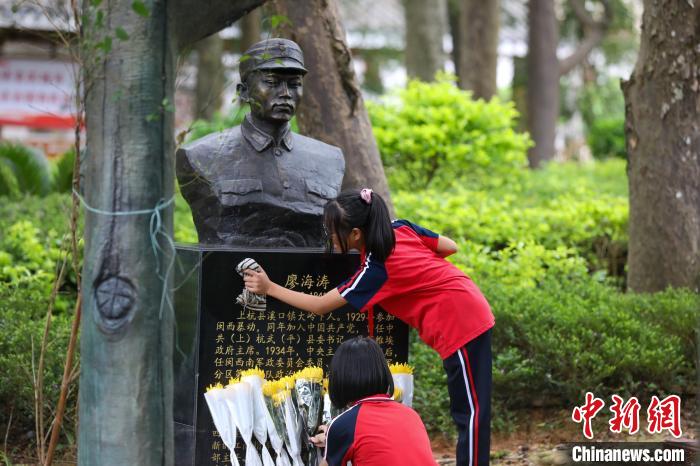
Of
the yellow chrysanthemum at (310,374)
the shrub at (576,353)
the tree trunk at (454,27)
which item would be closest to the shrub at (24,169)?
the shrub at (576,353)

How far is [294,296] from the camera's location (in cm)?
430

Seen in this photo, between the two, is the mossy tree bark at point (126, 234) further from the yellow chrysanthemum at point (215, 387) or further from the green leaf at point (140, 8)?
the yellow chrysanthemum at point (215, 387)

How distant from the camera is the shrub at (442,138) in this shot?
10.1m

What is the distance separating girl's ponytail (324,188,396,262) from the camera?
4.19 meters

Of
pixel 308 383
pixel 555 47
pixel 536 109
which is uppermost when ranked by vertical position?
pixel 555 47

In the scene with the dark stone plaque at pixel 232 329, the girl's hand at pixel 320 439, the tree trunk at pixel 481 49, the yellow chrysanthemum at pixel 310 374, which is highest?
the tree trunk at pixel 481 49

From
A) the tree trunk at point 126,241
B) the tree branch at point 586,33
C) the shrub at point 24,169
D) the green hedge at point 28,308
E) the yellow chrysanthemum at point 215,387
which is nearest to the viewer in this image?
the tree trunk at point 126,241

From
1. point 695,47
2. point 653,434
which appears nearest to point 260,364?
point 653,434

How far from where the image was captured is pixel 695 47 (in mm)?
7527

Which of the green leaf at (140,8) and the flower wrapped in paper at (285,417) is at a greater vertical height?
the green leaf at (140,8)

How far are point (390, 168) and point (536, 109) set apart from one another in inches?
333

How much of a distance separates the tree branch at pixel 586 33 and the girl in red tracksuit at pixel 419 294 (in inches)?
588

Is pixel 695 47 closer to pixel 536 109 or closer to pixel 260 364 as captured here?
pixel 260 364

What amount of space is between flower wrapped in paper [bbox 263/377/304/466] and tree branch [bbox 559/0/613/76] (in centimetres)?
1528
